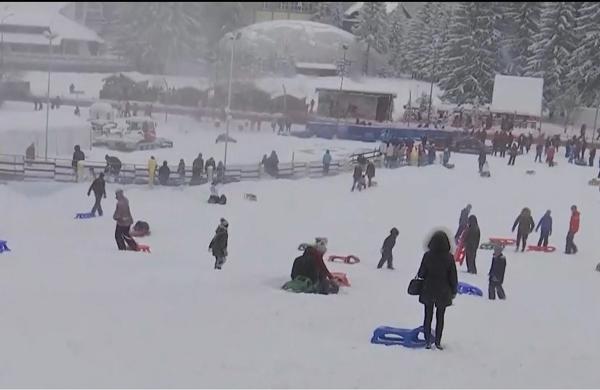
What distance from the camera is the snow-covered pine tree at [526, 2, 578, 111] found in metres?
26.6

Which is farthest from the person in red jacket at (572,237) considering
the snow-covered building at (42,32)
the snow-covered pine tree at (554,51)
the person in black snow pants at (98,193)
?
the snow-covered building at (42,32)

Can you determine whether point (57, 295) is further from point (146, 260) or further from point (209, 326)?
point (146, 260)

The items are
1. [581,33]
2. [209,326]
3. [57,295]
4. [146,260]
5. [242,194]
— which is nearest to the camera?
[209,326]

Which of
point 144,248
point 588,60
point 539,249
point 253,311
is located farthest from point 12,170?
point 588,60

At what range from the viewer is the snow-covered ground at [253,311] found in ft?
18.3

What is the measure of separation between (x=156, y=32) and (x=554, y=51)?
1569cm

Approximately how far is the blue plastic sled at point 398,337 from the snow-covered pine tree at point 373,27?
31022 millimetres

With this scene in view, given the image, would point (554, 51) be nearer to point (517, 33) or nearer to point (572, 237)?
point (517, 33)

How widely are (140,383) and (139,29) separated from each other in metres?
32.1

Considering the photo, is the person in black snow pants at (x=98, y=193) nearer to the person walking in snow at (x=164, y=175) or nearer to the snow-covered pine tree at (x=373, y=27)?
the person walking in snow at (x=164, y=175)

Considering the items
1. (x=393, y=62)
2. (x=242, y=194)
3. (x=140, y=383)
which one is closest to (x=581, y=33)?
(x=393, y=62)

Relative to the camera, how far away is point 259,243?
1391 cm

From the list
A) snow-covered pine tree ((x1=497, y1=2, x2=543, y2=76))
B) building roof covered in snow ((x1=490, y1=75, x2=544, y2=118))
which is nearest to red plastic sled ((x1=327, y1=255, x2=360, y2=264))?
building roof covered in snow ((x1=490, y1=75, x2=544, y2=118))

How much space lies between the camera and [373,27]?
1596 inches
